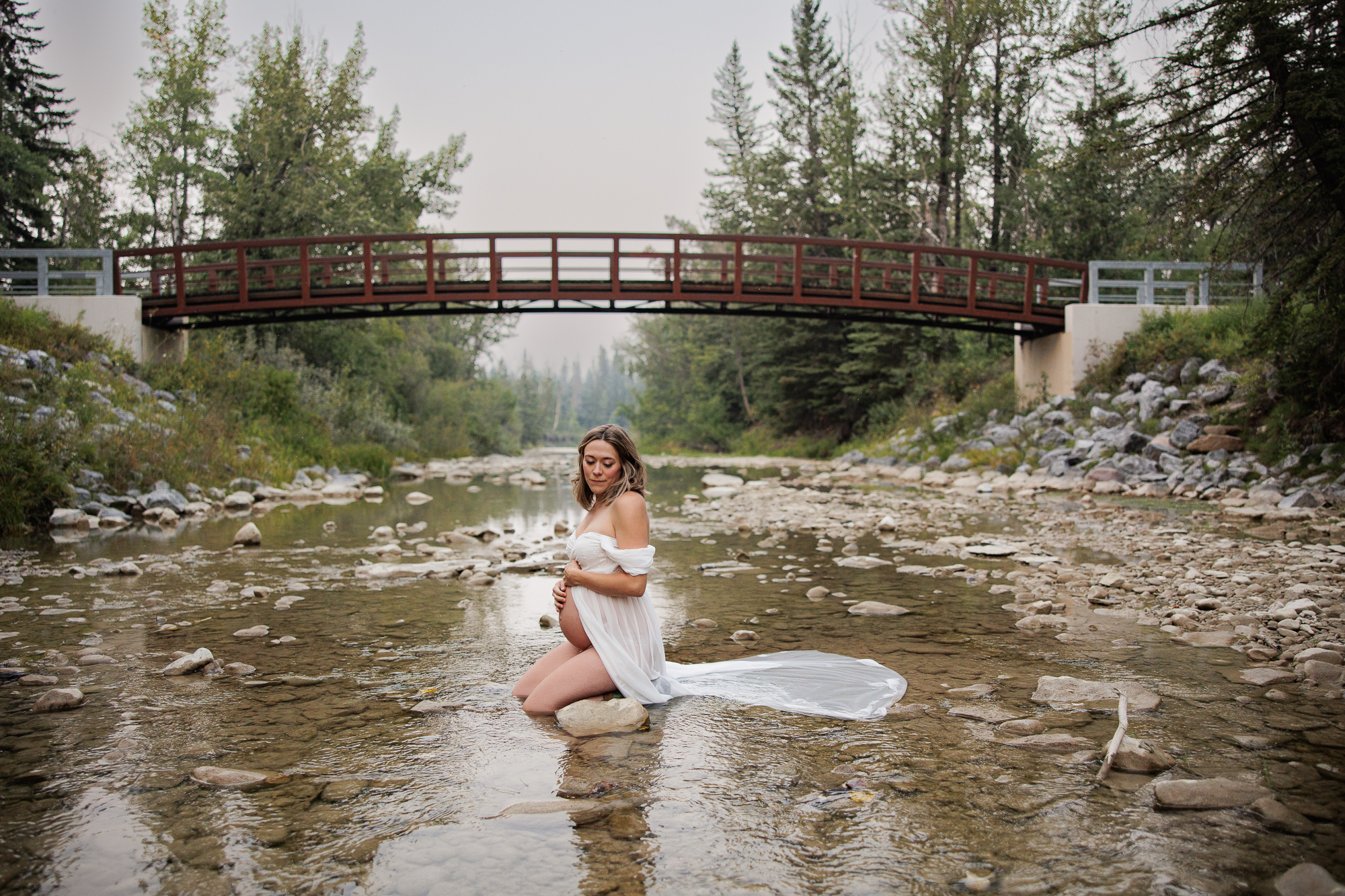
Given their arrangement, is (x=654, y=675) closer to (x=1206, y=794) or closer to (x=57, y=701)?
(x=1206, y=794)

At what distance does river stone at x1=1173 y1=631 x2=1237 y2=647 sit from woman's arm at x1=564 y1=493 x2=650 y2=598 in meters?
3.30

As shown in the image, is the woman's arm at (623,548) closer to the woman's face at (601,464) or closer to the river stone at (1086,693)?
the woman's face at (601,464)

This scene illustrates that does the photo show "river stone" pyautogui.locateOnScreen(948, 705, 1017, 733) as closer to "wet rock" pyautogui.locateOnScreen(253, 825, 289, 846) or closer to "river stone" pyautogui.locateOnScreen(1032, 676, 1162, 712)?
"river stone" pyautogui.locateOnScreen(1032, 676, 1162, 712)

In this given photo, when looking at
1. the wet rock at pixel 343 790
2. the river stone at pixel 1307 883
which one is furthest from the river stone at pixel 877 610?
the wet rock at pixel 343 790

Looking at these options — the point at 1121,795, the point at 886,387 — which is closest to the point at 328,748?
the point at 1121,795

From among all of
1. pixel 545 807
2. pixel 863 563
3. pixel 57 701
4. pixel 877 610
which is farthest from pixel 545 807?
pixel 863 563

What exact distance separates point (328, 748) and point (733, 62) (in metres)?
45.7

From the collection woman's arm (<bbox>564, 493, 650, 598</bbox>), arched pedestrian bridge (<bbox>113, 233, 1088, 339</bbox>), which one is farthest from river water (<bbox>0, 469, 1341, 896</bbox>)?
arched pedestrian bridge (<bbox>113, 233, 1088, 339</bbox>)

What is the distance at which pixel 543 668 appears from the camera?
4230 millimetres

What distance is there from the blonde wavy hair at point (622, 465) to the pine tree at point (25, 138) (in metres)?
27.4

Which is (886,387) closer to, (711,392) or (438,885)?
(711,392)

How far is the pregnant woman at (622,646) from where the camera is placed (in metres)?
3.99

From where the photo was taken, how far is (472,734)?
3645 mm

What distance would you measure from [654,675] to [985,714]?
1580mm
